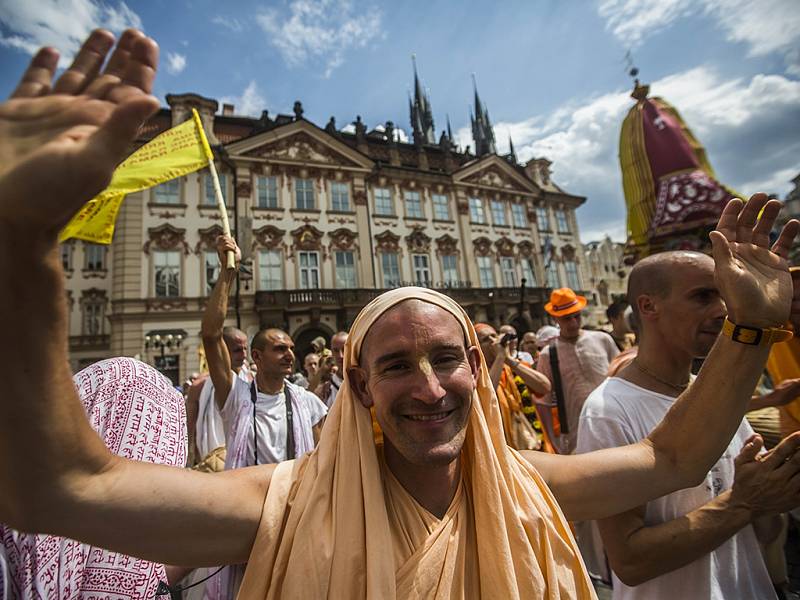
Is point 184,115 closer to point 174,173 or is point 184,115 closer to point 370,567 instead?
point 174,173

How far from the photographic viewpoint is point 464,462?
1489mm

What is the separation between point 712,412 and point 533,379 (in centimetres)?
271

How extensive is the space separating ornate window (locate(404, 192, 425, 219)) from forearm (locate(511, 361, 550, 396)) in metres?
19.4

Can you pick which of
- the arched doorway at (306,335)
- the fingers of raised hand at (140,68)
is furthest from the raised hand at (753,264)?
the arched doorway at (306,335)

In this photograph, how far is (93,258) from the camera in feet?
65.1

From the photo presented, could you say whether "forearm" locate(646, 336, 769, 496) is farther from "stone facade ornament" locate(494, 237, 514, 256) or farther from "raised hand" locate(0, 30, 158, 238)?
"stone facade ornament" locate(494, 237, 514, 256)

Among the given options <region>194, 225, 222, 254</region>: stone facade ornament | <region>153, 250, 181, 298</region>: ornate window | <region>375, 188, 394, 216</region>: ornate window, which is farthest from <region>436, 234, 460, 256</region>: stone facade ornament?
<region>153, 250, 181, 298</region>: ornate window

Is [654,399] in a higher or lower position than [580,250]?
lower

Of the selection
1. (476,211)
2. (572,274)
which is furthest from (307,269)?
(572,274)

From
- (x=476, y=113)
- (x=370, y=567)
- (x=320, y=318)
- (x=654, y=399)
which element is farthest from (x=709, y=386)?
(x=476, y=113)

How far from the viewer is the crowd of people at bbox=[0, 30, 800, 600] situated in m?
0.76

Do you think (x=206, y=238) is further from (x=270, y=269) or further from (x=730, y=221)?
(x=730, y=221)

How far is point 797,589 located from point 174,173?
5.63 metres

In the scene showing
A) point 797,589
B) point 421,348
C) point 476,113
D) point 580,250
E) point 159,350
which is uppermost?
point 476,113
